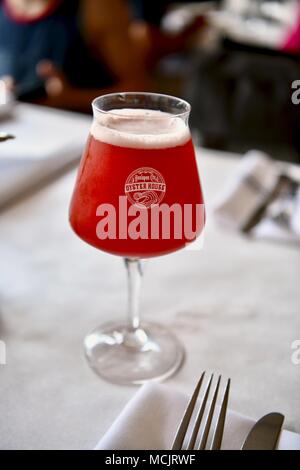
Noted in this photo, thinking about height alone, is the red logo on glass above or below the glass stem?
above

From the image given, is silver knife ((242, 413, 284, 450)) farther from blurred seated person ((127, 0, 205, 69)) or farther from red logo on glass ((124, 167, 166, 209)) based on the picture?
blurred seated person ((127, 0, 205, 69))

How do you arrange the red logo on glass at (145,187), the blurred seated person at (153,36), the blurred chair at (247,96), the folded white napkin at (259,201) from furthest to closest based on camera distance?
the blurred seated person at (153,36) < the blurred chair at (247,96) < the folded white napkin at (259,201) < the red logo on glass at (145,187)

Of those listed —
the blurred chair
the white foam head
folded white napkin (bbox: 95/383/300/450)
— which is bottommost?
the blurred chair

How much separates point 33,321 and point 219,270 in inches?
12.4

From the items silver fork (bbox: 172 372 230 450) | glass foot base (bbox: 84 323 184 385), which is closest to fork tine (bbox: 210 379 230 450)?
silver fork (bbox: 172 372 230 450)

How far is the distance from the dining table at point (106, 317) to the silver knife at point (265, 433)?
0.05 meters

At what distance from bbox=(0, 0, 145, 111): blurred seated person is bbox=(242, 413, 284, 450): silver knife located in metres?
2.49

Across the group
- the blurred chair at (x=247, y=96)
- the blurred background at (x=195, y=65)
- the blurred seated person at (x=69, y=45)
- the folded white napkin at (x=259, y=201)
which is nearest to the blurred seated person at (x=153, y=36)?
the blurred background at (x=195, y=65)

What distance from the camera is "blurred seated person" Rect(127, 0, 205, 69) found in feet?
11.4

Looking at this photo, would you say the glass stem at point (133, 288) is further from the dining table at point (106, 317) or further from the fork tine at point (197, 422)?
the fork tine at point (197, 422)

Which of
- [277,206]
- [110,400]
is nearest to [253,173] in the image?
[277,206]

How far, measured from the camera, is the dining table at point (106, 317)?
0.62m

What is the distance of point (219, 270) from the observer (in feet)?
2.97

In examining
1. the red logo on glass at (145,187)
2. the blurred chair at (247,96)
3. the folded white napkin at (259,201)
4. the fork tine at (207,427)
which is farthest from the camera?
the blurred chair at (247,96)
